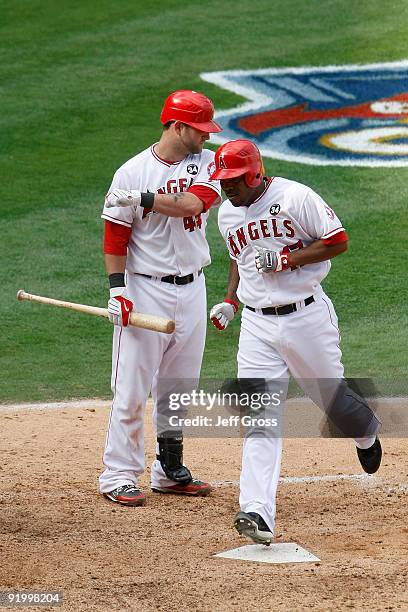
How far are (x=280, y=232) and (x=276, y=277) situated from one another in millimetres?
219

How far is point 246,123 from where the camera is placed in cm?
1406

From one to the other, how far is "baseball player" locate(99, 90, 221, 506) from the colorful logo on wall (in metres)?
6.66

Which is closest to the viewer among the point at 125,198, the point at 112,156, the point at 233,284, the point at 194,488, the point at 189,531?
the point at 189,531

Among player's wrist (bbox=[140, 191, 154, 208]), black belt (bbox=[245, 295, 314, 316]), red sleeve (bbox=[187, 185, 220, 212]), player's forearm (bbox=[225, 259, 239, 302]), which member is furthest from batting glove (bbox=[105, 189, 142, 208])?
black belt (bbox=[245, 295, 314, 316])

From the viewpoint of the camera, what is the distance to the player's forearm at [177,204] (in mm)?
6227

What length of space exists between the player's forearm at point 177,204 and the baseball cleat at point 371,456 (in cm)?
151

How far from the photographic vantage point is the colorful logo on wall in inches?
525

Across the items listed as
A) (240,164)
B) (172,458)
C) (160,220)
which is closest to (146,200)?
(160,220)

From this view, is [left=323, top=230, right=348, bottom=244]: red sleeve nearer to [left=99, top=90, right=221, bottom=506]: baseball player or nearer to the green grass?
[left=99, top=90, right=221, bottom=506]: baseball player

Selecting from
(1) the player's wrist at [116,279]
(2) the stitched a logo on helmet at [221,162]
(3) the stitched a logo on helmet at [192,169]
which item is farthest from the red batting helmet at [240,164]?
(1) the player's wrist at [116,279]

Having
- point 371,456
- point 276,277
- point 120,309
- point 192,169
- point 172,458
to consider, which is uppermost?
point 192,169

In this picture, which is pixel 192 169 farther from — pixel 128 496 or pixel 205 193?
pixel 128 496

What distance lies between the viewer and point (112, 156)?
1333 cm

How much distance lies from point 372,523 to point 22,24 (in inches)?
499
